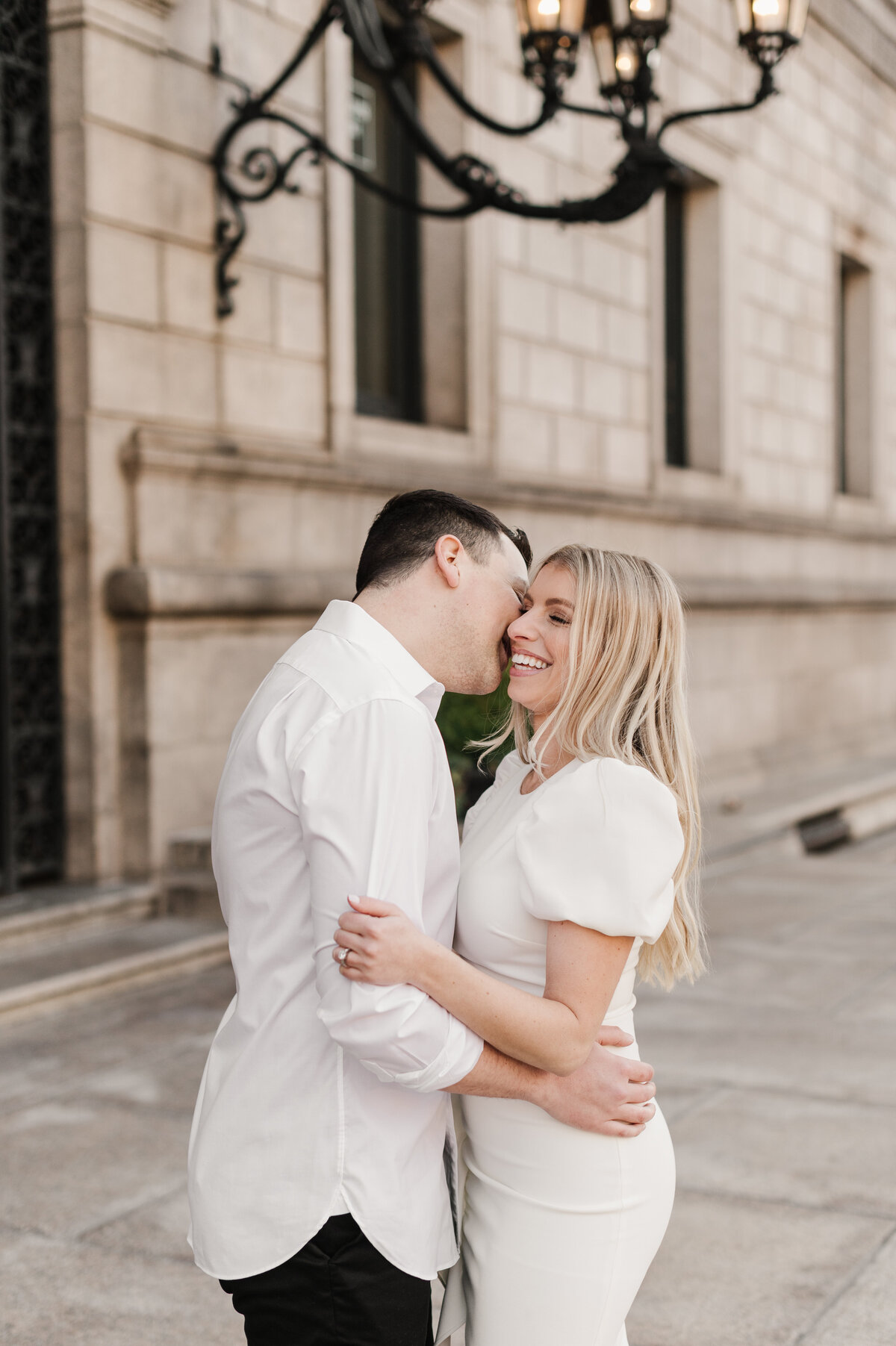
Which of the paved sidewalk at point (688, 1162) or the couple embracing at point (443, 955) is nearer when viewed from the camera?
the couple embracing at point (443, 955)

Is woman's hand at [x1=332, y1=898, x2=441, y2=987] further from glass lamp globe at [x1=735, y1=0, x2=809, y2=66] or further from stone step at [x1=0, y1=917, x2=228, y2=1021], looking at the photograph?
glass lamp globe at [x1=735, y1=0, x2=809, y2=66]

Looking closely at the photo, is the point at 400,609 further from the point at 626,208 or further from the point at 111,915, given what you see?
the point at 626,208

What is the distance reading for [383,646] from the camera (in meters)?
1.96

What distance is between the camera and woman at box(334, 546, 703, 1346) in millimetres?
1960

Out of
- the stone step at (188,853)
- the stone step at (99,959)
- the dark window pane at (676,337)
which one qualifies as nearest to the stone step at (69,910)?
the stone step at (99,959)

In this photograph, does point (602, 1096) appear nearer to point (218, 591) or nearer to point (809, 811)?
point (218, 591)

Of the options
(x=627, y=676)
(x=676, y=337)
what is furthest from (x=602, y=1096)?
(x=676, y=337)

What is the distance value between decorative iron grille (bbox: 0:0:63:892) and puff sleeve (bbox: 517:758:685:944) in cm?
471

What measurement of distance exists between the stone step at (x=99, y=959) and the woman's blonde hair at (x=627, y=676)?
3733 mm

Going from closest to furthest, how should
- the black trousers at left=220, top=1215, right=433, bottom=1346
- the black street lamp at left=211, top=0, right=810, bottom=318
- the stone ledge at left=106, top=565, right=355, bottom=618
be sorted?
the black trousers at left=220, top=1215, right=433, bottom=1346
the stone ledge at left=106, top=565, right=355, bottom=618
the black street lamp at left=211, top=0, right=810, bottom=318

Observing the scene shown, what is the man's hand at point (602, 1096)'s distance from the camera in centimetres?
199

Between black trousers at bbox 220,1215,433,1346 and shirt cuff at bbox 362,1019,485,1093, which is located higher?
shirt cuff at bbox 362,1019,485,1093

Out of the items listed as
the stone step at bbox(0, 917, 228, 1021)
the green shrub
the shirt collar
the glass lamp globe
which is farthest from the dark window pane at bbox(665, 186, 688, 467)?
the shirt collar

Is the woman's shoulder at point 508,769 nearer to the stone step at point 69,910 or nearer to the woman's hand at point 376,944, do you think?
the woman's hand at point 376,944
